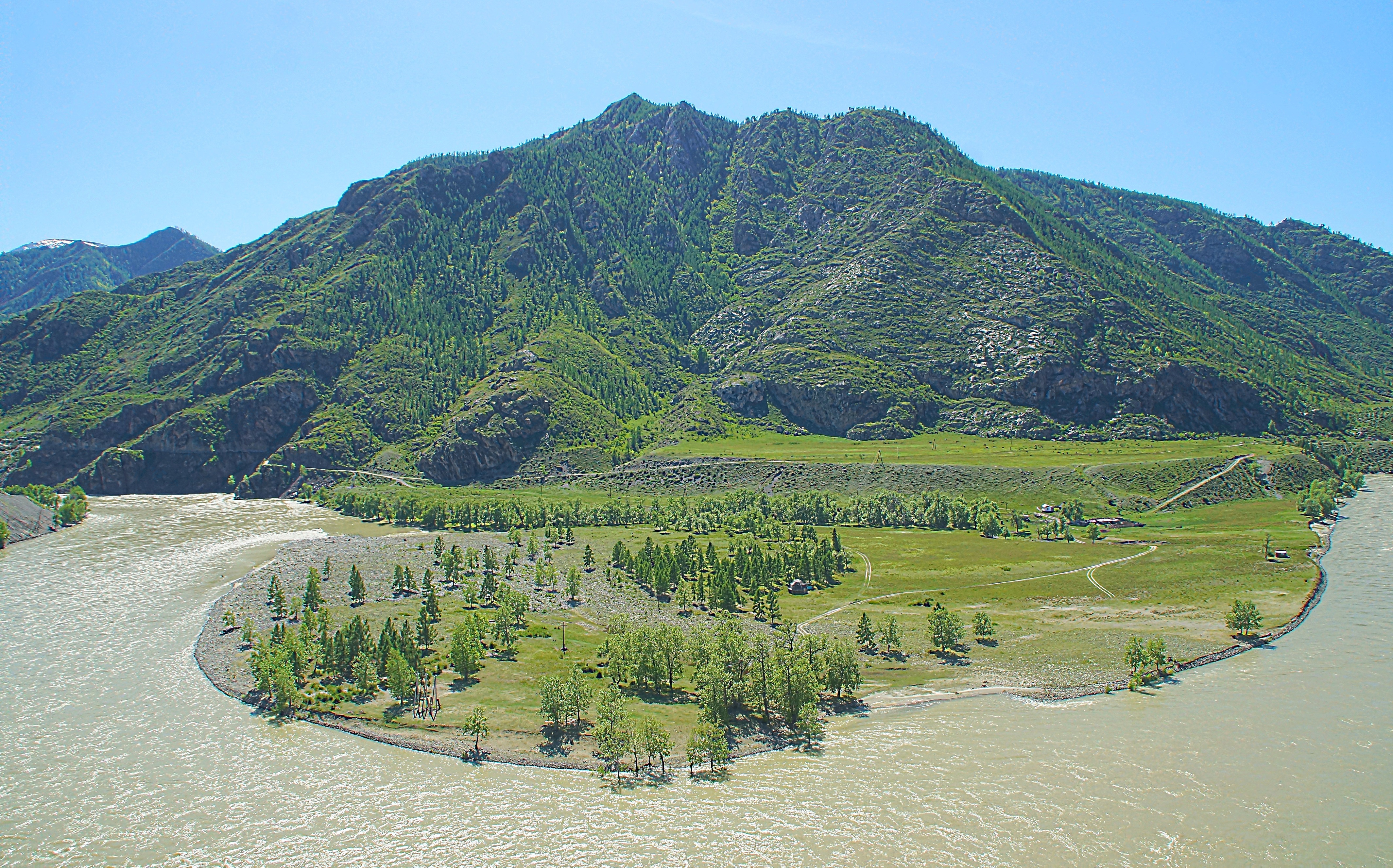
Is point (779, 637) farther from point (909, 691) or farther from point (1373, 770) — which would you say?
point (1373, 770)

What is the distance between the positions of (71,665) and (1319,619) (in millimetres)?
162207

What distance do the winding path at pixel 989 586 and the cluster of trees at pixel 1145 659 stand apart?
31.9 m

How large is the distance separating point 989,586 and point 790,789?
76.3 metres

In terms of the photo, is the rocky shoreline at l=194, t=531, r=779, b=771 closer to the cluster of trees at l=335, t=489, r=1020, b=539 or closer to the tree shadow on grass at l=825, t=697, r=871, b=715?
the tree shadow on grass at l=825, t=697, r=871, b=715

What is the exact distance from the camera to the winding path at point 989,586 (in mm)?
114188

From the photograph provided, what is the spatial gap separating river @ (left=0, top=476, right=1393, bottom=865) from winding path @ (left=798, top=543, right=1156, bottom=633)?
32.3m

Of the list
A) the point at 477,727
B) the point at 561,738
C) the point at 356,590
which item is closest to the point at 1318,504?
the point at 561,738

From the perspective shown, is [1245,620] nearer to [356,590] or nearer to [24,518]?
[356,590]

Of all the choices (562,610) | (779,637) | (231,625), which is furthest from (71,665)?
(779,637)

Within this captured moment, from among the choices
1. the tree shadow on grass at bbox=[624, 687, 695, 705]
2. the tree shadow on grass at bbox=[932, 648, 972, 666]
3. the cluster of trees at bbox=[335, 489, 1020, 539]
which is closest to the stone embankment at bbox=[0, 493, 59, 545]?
the cluster of trees at bbox=[335, 489, 1020, 539]

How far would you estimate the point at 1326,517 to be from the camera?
568 ft

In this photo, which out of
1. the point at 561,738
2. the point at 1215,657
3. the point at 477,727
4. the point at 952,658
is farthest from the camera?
the point at 952,658

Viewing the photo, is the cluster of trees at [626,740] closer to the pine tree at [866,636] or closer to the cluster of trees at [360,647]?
the cluster of trees at [360,647]

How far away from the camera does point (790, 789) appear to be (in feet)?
Result: 206
